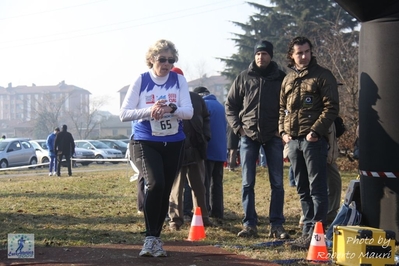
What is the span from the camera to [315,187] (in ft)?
25.5

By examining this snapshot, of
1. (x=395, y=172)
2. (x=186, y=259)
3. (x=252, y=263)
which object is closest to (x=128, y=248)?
(x=186, y=259)

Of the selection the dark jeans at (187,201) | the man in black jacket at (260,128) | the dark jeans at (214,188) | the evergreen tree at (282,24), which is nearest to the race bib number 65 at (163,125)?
the man in black jacket at (260,128)

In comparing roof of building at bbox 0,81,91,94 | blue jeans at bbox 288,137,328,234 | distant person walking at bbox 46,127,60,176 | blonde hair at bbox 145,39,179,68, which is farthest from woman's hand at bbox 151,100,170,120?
roof of building at bbox 0,81,91,94

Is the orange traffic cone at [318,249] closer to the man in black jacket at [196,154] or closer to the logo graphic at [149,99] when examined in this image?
the logo graphic at [149,99]

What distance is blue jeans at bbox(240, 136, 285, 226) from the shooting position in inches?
338

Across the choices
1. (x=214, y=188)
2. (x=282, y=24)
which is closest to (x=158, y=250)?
(x=214, y=188)

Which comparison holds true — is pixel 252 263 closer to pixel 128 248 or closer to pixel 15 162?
pixel 128 248

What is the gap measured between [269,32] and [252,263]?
48.1 meters

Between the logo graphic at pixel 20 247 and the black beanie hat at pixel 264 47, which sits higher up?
the black beanie hat at pixel 264 47

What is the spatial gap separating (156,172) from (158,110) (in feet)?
1.89

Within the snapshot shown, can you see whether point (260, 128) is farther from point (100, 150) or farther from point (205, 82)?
point (205, 82)

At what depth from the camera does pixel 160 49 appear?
7.12m

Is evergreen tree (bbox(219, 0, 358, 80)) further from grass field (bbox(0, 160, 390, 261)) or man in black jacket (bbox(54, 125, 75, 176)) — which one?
grass field (bbox(0, 160, 390, 261))

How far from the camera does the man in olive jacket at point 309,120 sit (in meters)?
7.62
